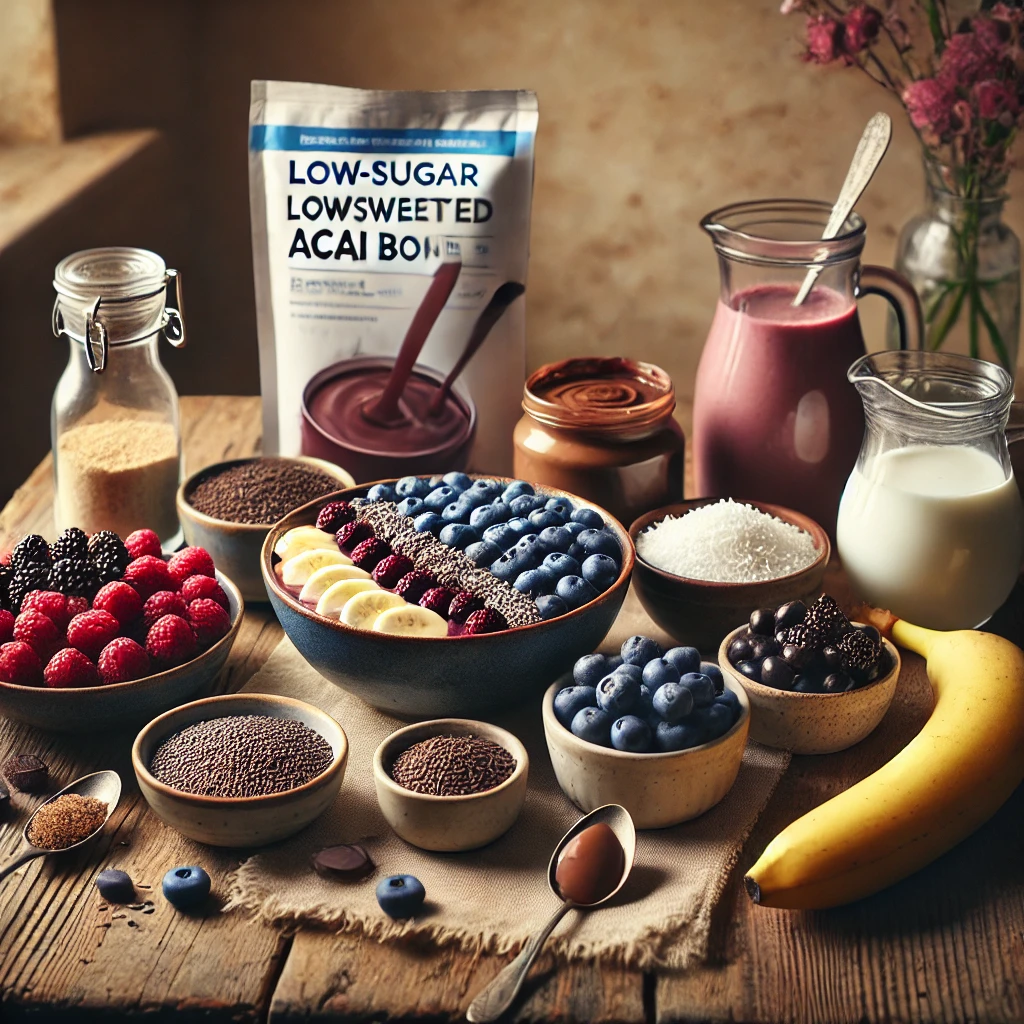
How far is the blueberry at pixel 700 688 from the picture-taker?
103 centimetres

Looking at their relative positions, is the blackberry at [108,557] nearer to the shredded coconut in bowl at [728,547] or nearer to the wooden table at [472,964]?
the wooden table at [472,964]

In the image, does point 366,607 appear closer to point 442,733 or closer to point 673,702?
point 442,733

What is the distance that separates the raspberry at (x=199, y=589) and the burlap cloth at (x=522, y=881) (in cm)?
23

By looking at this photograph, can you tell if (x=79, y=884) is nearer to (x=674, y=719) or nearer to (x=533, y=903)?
(x=533, y=903)

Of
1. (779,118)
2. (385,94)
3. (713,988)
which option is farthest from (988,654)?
(779,118)

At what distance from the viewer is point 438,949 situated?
92cm

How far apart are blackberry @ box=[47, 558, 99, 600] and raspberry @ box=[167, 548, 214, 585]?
0.08m

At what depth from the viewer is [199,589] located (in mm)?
1242

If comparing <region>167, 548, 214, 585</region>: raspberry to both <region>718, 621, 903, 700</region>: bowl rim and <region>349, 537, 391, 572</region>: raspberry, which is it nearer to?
<region>349, 537, 391, 572</region>: raspberry

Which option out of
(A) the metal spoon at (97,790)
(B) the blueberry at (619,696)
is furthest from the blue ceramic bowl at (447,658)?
(A) the metal spoon at (97,790)

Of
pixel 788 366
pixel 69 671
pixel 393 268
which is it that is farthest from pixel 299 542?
pixel 788 366

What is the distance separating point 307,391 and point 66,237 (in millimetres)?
706

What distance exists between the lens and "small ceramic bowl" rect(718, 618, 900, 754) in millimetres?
1114

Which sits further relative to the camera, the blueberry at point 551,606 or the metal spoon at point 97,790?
the blueberry at point 551,606
